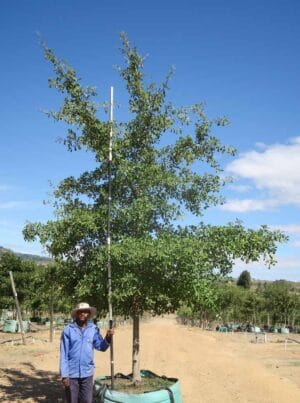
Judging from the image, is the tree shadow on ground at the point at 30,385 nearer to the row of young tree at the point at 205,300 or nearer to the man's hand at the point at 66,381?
the row of young tree at the point at 205,300

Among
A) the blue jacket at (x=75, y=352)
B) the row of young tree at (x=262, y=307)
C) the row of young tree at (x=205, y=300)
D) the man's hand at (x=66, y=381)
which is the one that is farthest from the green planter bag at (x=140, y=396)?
the row of young tree at (x=262, y=307)

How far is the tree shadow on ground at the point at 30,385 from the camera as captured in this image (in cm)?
1154

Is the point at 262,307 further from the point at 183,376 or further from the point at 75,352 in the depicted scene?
the point at 75,352

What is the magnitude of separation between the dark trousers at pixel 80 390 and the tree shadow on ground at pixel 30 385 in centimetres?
355

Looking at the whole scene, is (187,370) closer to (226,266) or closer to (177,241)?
(226,266)

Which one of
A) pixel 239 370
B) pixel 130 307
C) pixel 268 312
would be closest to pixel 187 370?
pixel 239 370

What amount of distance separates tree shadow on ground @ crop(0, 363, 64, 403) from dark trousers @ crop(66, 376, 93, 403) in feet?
11.6

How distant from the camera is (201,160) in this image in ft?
36.7

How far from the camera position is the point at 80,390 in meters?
7.95

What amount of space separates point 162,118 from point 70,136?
2.02 meters

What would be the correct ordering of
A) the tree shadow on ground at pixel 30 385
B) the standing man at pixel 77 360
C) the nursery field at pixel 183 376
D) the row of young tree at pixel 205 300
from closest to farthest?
the standing man at pixel 77 360 < the row of young tree at pixel 205 300 < the tree shadow on ground at pixel 30 385 < the nursery field at pixel 183 376

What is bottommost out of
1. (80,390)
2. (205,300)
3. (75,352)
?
(80,390)

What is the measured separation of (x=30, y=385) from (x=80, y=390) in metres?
5.86

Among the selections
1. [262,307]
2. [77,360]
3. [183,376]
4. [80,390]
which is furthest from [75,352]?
[262,307]
